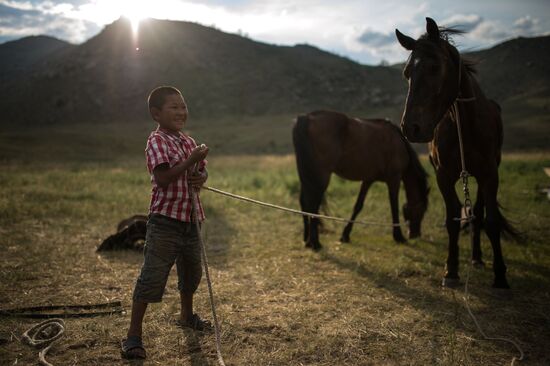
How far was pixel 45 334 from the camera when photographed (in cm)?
339

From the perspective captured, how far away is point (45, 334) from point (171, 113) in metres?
2.11

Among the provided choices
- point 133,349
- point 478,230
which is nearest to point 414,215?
point 478,230

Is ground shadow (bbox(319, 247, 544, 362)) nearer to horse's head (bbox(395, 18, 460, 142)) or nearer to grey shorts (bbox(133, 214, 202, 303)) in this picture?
horse's head (bbox(395, 18, 460, 142))

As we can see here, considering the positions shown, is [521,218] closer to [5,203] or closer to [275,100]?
[5,203]

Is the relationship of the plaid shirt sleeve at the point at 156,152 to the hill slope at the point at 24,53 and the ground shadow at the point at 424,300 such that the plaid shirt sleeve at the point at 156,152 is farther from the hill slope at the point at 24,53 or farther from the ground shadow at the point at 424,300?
the hill slope at the point at 24,53

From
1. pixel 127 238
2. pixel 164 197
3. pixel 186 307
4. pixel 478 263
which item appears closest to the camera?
pixel 164 197

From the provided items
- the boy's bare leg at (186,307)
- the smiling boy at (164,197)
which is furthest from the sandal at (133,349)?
the boy's bare leg at (186,307)

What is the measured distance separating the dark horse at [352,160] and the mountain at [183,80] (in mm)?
45549

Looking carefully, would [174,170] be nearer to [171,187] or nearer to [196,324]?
[171,187]

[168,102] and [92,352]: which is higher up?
[168,102]

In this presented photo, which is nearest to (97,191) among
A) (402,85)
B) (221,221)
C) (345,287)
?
(221,221)

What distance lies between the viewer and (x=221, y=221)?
337 inches

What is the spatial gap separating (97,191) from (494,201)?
9.73 metres

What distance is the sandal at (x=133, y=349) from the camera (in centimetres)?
308
